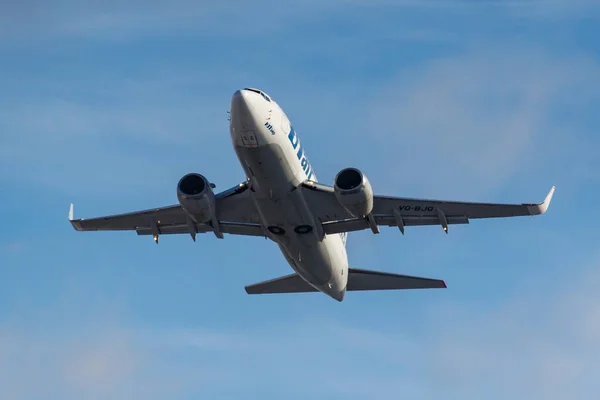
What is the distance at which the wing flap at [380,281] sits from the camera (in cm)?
5028

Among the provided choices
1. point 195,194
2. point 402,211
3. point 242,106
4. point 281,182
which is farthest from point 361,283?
point 242,106

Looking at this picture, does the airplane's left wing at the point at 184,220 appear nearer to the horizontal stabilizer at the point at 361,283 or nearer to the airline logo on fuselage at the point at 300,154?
the airline logo on fuselage at the point at 300,154

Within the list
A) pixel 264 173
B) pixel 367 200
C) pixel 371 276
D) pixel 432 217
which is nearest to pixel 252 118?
pixel 264 173

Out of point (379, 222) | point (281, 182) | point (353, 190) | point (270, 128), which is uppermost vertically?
point (270, 128)

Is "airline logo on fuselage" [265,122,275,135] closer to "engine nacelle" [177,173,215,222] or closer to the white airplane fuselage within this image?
the white airplane fuselage

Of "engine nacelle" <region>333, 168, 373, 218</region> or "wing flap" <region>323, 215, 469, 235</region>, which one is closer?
"engine nacelle" <region>333, 168, 373, 218</region>

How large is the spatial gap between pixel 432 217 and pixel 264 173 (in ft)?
27.2

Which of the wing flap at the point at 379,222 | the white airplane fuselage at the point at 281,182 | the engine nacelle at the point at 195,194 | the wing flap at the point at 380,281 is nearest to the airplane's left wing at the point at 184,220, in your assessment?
the white airplane fuselage at the point at 281,182

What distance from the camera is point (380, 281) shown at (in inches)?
2018

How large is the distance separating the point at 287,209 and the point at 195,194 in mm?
3799

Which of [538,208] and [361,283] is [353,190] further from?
[361,283]

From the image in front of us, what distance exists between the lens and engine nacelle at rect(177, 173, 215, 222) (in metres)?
A: 42.8

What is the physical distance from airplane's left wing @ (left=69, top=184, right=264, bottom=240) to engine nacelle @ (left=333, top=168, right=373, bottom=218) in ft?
14.1

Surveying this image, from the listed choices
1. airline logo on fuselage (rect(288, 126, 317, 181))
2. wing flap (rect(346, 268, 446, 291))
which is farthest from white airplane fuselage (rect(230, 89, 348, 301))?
wing flap (rect(346, 268, 446, 291))
